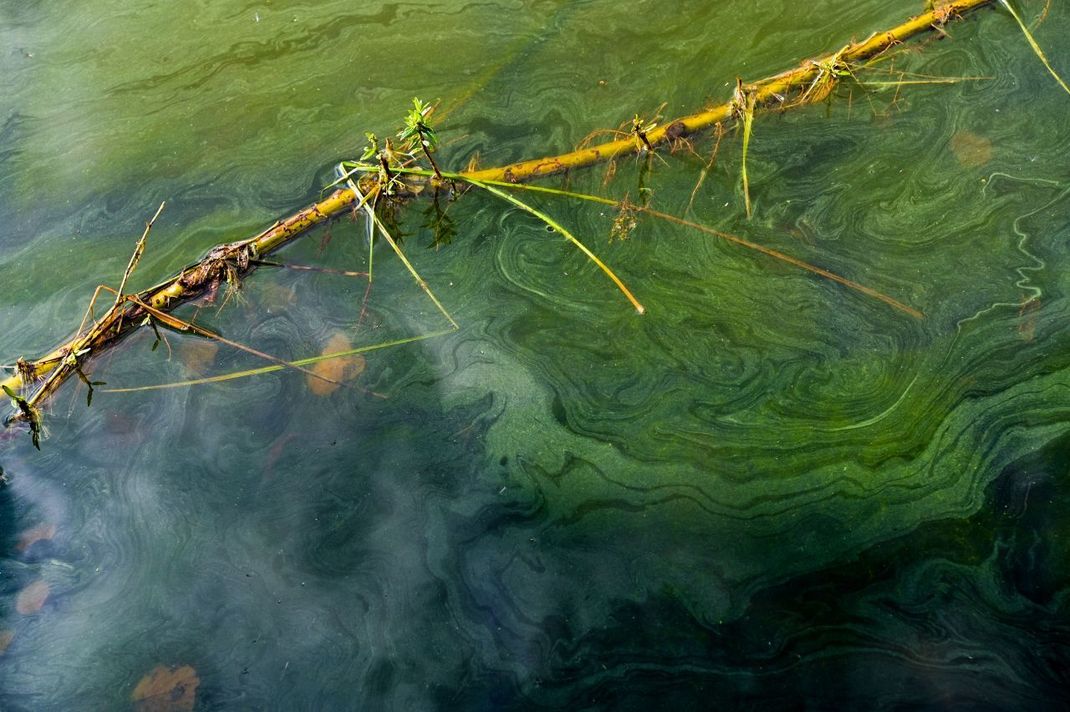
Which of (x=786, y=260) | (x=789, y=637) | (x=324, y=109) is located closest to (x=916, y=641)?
(x=789, y=637)

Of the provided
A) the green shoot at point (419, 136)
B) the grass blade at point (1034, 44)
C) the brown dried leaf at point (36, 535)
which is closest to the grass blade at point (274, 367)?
the brown dried leaf at point (36, 535)

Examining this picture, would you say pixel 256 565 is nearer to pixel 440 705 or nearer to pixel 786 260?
pixel 440 705

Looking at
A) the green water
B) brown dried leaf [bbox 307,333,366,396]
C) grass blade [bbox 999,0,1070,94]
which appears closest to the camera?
the green water

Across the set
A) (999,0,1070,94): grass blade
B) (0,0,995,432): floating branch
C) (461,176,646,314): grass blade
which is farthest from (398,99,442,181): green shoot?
(999,0,1070,94): grass blade

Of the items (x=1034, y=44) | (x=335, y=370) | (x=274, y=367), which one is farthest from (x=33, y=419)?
(x=1034, y=44)

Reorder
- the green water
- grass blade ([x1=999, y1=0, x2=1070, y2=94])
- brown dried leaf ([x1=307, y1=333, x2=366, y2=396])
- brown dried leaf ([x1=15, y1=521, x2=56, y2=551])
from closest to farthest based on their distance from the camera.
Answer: the green water < brown dried leaf ([x1=15, y1=521, x2=56, y2=551]) < brown dried leaf ([x1=307, y1=333, x2=366, y2=396]) < grass blade ([x1=999, y1=0, x2=1070, y2=94])

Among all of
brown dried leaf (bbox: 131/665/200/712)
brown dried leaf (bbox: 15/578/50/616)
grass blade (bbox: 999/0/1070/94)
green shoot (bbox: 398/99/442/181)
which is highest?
green shoot (bbox: 398/99/442/181)

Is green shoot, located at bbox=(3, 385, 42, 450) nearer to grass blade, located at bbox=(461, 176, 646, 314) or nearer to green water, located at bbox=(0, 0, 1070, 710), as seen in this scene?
green water, located at bbox=(0, 0, 1070, 710)
